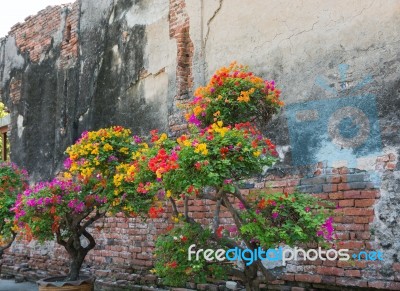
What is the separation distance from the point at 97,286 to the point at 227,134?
374cm

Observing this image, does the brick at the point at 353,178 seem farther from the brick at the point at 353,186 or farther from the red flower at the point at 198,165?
the red flower at the point at 198,165

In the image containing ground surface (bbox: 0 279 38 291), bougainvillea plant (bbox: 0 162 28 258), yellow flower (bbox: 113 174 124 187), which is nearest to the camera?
yellow flower (bbox: 113 174 124 187)

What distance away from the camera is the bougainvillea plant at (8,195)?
595 centimetres

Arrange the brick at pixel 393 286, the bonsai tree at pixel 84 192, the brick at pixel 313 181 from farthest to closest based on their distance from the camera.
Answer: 1. the bonsai tree at pixel 84 192
2. the brick at pixel 313 181
3. the brick at pixel 393 286

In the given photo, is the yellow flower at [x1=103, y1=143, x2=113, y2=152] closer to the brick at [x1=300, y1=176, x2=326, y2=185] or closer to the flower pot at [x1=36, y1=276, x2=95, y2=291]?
the flower pot at [x1=36, y1=276, x2=95, y2=291]

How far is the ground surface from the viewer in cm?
659

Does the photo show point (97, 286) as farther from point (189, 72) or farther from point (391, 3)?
point (391, 3)

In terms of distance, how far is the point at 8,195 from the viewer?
6230mm

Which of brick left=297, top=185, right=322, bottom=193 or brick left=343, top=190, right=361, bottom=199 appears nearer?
brick left=343, top=190, right=361, bottom=199

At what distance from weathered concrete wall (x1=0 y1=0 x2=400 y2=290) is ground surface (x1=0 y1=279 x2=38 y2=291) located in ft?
1.67

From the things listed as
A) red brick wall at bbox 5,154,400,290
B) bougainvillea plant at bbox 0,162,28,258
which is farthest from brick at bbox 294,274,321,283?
bougainvillea plant at bbox 0,162,28,258

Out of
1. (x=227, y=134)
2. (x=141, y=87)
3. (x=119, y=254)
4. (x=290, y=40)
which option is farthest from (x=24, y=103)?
(x=227, y=134)

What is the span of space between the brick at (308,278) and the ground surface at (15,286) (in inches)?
154

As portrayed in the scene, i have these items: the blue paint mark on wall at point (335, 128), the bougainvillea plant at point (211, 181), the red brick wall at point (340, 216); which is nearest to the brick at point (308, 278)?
the red brick wall at point (340, 216)
